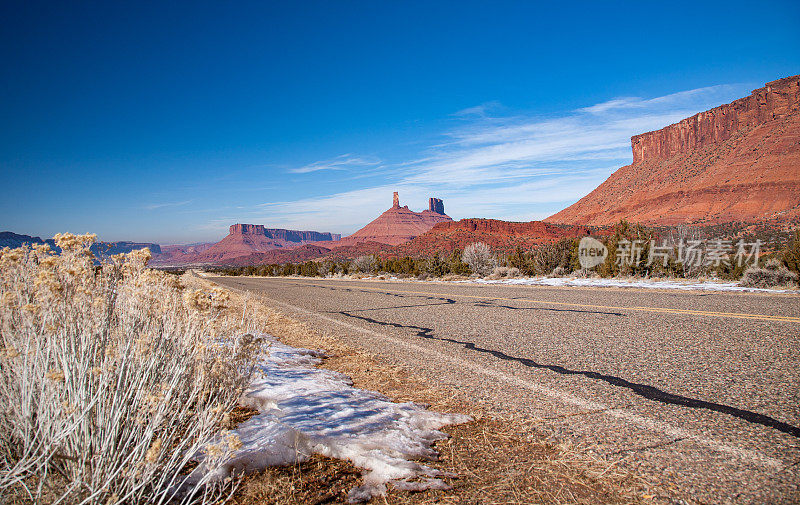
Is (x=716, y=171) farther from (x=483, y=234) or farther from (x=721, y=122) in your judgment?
(x=483, y=234)

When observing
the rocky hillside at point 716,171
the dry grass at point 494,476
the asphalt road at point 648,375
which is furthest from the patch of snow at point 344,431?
the rocky hillside at point 716,171

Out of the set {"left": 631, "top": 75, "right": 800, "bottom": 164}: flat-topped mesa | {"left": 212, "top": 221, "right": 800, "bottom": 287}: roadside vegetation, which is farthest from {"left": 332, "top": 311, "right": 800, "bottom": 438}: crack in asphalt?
{"left": 631, "top": 75, "right": 800, "bottom": 164}: flat-topped mesa

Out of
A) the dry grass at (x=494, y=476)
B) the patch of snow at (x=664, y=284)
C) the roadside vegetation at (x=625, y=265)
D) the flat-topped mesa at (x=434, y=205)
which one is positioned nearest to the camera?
the dry grass at (x=494, y=476)

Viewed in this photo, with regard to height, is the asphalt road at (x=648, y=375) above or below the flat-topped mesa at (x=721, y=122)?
below

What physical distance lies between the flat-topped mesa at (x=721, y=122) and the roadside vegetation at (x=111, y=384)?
103811 millimetres

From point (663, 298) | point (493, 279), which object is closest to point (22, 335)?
point (663, 298)

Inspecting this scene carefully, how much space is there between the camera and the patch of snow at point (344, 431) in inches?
92.2

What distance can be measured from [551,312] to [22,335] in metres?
8.04

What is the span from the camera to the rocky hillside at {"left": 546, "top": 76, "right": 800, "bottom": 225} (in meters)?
61.9

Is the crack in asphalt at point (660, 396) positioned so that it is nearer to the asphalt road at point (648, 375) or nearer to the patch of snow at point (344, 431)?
the asphalt road at point (648, 375)

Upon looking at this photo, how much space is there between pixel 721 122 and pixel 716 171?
1964cm

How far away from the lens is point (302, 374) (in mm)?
4371

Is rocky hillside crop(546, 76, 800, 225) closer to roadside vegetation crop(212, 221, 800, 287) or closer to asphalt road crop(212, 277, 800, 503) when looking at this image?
roadside vegetation crop(212, 221, 800, 287)

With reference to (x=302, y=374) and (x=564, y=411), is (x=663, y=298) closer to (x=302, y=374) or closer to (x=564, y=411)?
(x=564, y=411)
